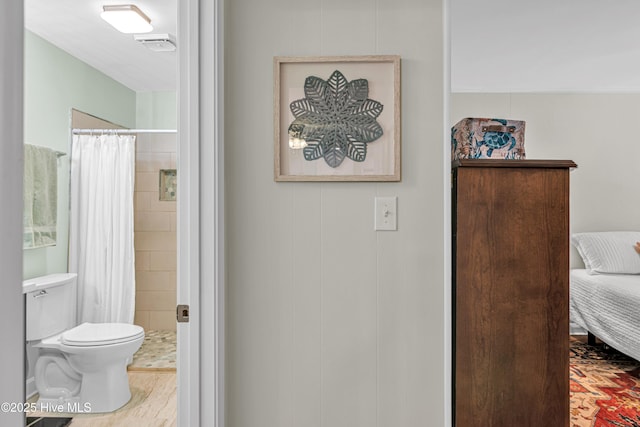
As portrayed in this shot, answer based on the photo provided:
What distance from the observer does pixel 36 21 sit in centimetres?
124

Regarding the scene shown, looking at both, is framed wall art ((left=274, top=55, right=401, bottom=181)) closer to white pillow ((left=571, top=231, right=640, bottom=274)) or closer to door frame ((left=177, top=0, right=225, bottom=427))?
door frame ((left=177, top=0, right=225, bottom=427))

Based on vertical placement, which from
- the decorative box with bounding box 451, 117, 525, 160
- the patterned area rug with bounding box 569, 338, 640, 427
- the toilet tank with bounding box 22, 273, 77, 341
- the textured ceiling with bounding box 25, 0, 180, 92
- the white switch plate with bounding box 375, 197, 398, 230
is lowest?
the patterned area rug with bounding box 569, 338, 640, 427

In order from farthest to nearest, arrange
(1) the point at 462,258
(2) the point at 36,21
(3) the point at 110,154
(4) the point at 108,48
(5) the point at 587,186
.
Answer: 1. (5) the point at 587,186
2. (3) the point at 110,154
3. (4) the point at 108,48
4. (1) the point at 462,258
5. (2) the point at 36,21

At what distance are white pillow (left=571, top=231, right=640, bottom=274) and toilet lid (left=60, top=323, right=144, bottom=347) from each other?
402cm

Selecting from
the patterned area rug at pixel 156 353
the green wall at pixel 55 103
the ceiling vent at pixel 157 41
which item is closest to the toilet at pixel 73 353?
the green wall at pixel 55 103

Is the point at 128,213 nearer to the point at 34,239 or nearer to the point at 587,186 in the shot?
the point at 34,239

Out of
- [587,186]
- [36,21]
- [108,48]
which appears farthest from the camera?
[587,186]

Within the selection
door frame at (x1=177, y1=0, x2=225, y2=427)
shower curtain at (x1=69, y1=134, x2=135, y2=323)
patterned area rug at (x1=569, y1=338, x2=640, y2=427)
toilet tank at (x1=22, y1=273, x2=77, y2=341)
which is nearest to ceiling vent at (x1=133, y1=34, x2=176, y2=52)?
shower curtain at (x1=69, y1=134, x2=135, y2=323)

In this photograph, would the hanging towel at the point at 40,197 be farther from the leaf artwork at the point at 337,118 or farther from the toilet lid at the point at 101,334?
the toilet lid at the point at 101,334

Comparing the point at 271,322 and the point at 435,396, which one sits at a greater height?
the point at 271,322

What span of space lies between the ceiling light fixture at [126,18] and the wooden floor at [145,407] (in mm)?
2123

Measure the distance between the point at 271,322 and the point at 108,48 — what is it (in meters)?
2.37

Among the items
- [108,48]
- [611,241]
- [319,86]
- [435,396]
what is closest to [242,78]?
[319,86]

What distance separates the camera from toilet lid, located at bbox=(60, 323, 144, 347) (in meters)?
2.53
